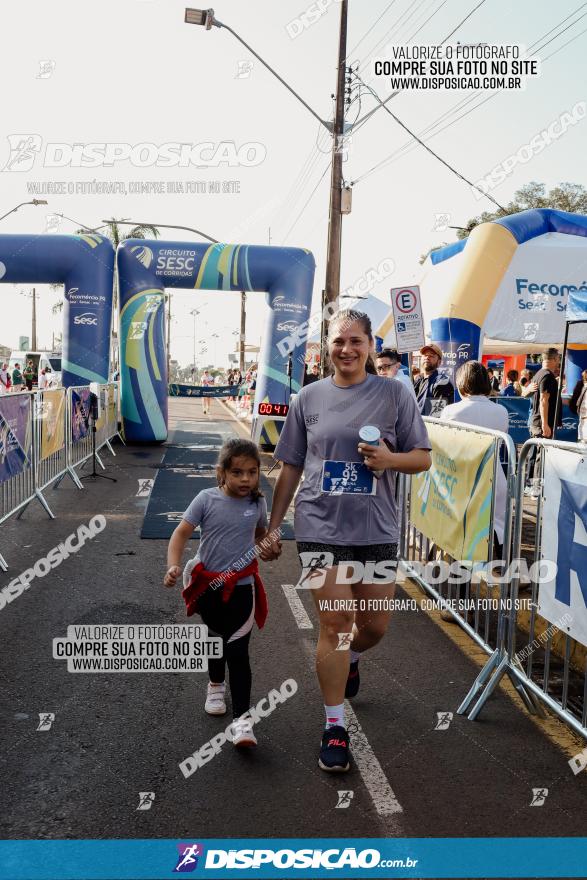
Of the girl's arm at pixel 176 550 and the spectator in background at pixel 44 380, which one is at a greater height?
the girl's arm at pixel 176 550

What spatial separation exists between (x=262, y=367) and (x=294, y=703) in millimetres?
13408

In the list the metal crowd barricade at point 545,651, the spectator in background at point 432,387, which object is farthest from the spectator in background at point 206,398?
the metal crowd barricade at point 545,651

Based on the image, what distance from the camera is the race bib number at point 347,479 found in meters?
3.88

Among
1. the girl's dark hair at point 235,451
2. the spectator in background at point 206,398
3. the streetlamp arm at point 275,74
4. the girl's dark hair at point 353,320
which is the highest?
the streetlamp arm at point 275,74

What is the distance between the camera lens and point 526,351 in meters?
20.3

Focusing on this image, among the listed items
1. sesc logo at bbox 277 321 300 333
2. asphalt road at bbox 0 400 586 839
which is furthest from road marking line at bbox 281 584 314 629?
sesc logo at bbox 277 321 300 333

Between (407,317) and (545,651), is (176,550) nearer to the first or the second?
(545,651)

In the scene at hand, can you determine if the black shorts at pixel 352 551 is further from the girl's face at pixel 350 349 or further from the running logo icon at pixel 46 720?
the running logo icon at pixel 46 720

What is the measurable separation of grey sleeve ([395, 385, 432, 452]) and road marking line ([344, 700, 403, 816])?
4.84ft

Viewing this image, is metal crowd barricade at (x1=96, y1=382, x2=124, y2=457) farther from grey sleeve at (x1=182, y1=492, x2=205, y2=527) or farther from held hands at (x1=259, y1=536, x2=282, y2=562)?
held hands at (x1=259, y1=536, x2=282, y2=562)

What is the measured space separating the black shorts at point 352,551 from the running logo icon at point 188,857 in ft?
4.31

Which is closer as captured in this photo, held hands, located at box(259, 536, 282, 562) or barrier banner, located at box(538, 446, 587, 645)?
barrier banner, located at box(538, 446, 587, 645)

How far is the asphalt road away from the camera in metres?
3.29

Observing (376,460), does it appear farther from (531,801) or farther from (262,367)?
(262,367)
